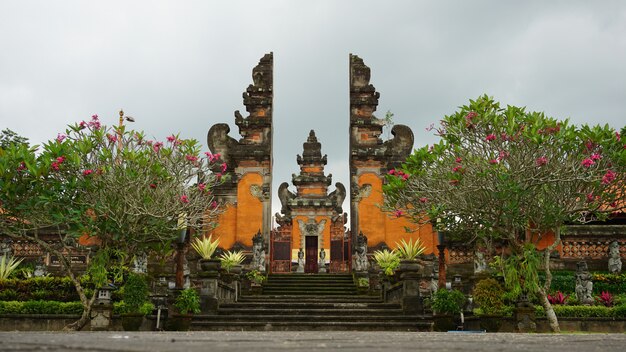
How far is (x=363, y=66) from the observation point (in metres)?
27.1

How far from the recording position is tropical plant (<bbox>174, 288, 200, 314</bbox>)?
14211 mm

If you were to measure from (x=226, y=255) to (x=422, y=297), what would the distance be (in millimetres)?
9309

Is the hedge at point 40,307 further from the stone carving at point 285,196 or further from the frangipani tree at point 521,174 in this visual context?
the stone carving at point 285,196

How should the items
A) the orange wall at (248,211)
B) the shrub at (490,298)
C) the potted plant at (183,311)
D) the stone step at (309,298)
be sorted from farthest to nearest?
the orange wall at (248,211), the stone step at (309,298), the potted plant at (183,311), the shrub at (490,298)

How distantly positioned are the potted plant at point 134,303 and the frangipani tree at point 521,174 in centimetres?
645

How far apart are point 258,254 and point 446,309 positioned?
9.77 m

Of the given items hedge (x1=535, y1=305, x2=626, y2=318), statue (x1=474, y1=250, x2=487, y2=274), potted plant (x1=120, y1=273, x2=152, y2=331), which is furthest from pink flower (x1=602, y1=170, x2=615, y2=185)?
potted plant (x1=120, y1=273, x2=152, y2=331)

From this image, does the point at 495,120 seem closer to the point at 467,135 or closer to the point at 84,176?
the point at 467,135

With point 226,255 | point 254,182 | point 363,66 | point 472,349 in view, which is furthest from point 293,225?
point 472,349

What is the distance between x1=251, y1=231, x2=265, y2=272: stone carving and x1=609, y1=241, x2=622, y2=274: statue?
11.4 metres

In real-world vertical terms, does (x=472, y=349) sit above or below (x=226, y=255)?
below

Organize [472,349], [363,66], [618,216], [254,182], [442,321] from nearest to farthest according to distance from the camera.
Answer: [472,349], [442,321], [618,216], [254,182], [363,66]

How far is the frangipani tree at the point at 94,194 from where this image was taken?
11977 millimetres

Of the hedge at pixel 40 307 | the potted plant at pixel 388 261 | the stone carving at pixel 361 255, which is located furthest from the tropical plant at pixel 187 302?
the stone carving at pixel 361 255
